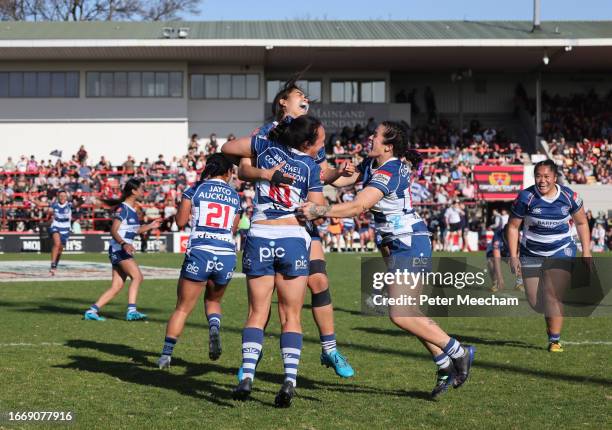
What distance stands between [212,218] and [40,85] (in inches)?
1559

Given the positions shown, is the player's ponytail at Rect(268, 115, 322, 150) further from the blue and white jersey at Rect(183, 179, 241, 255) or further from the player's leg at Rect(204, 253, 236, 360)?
the player's leg at Rect(204, 253, 236, 360)

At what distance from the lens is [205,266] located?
331 inches

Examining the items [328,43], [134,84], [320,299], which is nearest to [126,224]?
[320,299]

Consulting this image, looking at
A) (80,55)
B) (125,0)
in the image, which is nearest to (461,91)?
(80,55)

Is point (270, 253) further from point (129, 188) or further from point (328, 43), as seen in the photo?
point (328, 43)

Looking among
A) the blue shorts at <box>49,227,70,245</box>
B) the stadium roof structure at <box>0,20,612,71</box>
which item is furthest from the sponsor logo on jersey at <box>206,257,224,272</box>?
the stadium roof structure at <box>0,20,612,71</box>

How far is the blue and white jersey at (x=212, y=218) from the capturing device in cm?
849

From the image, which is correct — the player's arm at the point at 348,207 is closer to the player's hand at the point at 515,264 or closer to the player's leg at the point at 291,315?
the player's leg at the point at 291,315

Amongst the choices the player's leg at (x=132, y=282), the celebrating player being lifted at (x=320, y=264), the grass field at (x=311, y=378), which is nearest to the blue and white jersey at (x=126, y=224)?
the player's leg at (x=132, y=282)

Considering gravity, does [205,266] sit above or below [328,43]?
below

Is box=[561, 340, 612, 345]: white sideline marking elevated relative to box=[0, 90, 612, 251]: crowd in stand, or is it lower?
lower

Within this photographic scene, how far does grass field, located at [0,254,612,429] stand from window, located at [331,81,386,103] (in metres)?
34.9

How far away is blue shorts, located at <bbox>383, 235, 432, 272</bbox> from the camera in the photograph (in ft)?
24.4

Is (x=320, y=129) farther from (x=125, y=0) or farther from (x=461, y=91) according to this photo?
(x=125, y=0)
